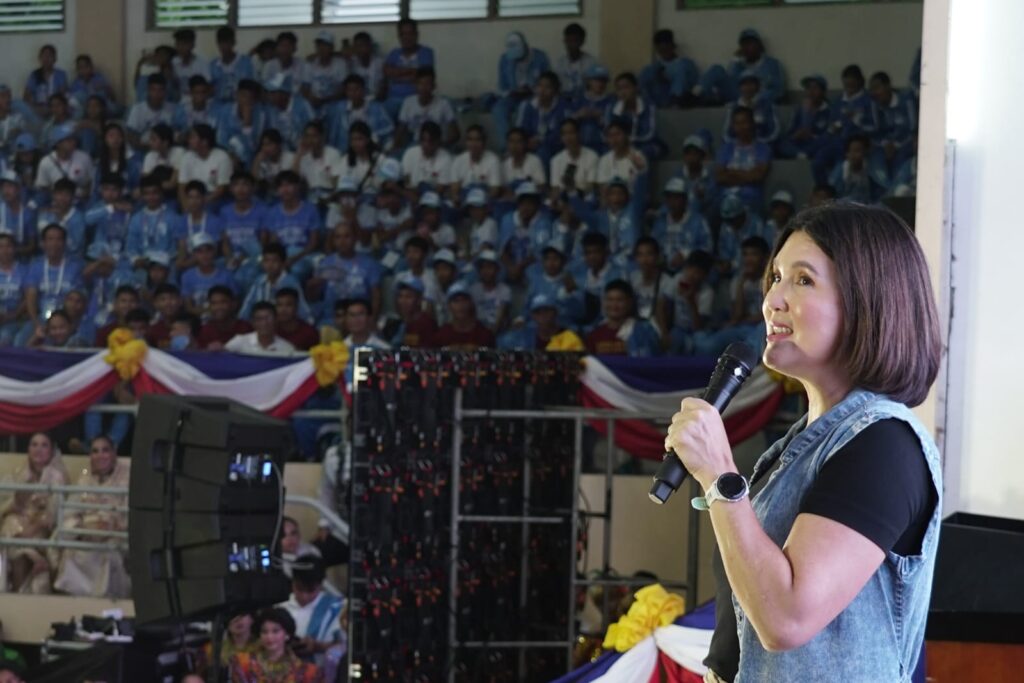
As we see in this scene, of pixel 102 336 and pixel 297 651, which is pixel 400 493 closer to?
pixel 297 651

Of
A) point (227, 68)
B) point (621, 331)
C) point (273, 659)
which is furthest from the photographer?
point (227, 68)

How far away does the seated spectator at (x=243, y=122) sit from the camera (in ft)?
39.7

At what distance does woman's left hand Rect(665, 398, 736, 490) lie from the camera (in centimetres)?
167

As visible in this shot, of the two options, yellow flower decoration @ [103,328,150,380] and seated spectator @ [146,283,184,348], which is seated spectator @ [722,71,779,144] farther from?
yellow flower decoration @ [103,328,150,380]

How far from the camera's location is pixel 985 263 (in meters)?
3.67

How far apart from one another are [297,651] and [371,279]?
3.28 m

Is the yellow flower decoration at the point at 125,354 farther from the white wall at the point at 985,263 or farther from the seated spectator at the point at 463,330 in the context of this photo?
the white wall at the point at 985,263

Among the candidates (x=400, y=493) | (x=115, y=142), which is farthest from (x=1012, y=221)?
(x=115, y=142)

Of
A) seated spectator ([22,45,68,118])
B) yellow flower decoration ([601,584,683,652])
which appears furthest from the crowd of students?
yellow flower decoration ([601,584,683,652])

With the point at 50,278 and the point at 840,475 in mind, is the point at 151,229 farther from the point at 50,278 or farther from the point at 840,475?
the point at 840,475

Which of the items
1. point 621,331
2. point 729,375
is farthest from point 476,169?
point 729,375

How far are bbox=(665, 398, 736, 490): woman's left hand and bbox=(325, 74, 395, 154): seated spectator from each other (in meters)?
10.3

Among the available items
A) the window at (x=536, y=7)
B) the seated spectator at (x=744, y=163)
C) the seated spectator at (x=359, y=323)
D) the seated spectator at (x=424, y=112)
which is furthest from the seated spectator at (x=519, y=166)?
the window at (x=536, y=7)

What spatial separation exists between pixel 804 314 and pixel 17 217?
11.4m
